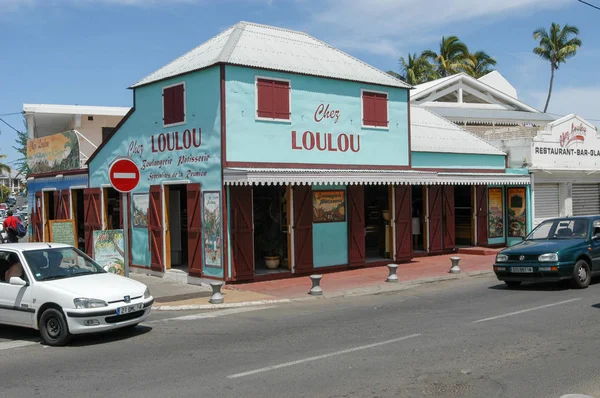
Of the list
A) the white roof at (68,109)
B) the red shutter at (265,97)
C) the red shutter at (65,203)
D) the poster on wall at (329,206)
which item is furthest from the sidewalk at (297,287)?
the white roof at (68,109)

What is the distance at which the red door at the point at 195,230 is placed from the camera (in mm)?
15609

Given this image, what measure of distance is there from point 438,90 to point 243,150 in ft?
56.6

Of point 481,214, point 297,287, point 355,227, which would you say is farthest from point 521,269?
point 481,214

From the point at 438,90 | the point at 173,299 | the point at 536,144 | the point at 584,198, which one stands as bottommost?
the point at 173,299

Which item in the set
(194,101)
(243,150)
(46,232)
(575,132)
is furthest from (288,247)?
(575,132)

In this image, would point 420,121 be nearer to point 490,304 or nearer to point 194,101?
point 194,101

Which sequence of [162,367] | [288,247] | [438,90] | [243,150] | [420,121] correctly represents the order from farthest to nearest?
[438,90], [420,121], [288,247], [243,150], [162,367]

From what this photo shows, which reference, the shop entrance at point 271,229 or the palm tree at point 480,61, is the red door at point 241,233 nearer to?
the shop entrance at point 271,229

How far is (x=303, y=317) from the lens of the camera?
36.1 ft

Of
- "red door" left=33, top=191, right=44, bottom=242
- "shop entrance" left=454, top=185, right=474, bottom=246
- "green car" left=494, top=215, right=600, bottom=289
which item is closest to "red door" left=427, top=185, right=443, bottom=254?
"shop entrance" left=454, top=185, right=474, bottom=246

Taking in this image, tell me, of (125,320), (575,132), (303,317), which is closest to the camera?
(125,320)

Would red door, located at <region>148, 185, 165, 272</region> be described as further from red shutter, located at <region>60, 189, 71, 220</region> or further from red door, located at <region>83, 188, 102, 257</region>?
red shutter, located at <region>60, 189, 71, 220</region>

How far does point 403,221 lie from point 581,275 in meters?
6.53

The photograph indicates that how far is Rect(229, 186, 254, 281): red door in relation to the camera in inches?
588
